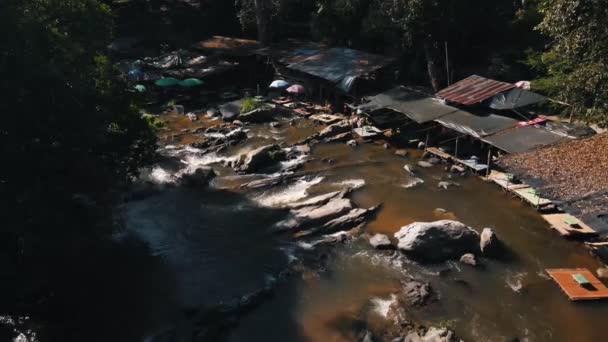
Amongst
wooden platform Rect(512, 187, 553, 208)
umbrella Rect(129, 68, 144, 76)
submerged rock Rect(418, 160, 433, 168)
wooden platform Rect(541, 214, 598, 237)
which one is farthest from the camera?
umbrella Rect(129, 68, 144, 76)

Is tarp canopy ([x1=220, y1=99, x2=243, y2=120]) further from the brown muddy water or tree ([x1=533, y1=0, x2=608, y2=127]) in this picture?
tree ([x1=533, y1=0, x2=608, y2=127])

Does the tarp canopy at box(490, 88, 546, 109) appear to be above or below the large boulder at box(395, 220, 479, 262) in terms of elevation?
above

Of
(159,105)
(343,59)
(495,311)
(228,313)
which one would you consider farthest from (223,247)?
(159,105)

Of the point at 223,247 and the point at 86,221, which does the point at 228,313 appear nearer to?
the point at 223,247

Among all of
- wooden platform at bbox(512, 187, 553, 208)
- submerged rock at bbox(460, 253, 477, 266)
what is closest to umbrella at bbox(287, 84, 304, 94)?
wooden platform at bbox(512, 187, 553, 208)

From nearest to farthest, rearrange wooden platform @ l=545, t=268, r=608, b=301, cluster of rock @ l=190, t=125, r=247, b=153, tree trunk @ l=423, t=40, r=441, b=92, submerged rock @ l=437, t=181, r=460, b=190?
wooden platform @ l=545, t=268, r=608, b=301 < submerged rock @ l=437, t=181, r=460, b=190 < cluster of rock @ l=190, t=125, r=247, b=153 < tree trunk @ l=423, t=40, r=441, b=92

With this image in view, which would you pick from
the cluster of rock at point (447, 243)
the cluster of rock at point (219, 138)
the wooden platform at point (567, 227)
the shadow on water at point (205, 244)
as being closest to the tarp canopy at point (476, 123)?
the wooden platform at point (567, 227)

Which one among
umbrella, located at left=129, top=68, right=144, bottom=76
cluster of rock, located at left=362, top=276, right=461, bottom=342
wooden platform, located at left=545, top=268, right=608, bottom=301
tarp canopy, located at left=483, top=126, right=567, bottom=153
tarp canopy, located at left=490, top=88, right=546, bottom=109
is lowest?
cluster of rock, located at left=362, top=276, right=461, bottom=342

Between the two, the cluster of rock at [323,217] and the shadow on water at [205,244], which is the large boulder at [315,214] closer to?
the cluster of rock at [323,217]
